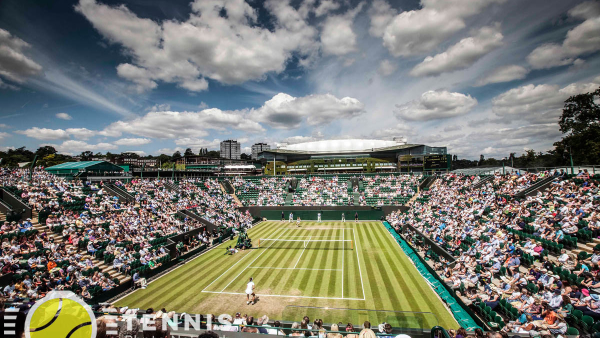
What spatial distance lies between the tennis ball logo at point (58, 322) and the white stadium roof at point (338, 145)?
98.9 m

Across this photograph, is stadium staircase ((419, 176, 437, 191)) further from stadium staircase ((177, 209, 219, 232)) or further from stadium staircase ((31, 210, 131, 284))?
stadium staircase ((31, 210, 131, 284))

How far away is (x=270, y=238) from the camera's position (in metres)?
27.5

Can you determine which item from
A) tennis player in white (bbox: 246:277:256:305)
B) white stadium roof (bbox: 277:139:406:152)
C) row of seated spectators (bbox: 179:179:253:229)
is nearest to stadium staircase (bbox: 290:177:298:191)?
row of seated spectators (bbox: 179:179:253:229)

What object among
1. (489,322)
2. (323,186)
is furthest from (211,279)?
(323,186)

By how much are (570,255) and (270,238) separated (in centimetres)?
2226

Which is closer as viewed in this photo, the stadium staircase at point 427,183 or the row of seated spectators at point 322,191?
the stadium staircase at point 427,183

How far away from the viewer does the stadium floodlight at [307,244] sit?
23.6 m

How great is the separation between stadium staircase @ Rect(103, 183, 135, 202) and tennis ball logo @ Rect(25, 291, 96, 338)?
25.2 metres

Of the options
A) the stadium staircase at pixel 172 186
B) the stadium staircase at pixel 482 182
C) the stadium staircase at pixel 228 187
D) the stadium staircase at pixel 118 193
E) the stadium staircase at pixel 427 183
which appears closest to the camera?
the stadium staircase at pixel 118 193

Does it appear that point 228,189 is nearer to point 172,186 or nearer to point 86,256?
point 172,186

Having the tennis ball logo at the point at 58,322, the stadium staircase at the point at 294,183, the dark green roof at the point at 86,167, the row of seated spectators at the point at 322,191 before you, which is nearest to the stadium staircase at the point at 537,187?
the row of seated spectators at the point at 322,191

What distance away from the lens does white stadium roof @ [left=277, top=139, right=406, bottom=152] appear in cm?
10155

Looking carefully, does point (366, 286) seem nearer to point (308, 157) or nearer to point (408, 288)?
point (408, 288)

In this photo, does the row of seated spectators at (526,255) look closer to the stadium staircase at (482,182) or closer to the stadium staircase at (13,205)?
the stadium staircase at (482,182)
